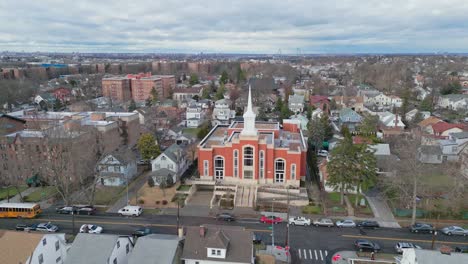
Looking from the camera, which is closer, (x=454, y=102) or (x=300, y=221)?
(x=300, y=221)

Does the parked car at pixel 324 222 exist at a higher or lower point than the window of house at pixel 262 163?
lower

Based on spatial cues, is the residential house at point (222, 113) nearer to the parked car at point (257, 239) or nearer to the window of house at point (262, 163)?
the window of house at point (262, 163)

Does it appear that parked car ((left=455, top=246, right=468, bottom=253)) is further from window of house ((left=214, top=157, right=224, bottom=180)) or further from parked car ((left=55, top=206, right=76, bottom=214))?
parked car ((left=55, top=206, right=76, bottom=214))

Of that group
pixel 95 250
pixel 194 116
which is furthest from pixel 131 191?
pixel 194 116

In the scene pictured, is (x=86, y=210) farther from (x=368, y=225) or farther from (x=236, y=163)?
(x=368, y=225)

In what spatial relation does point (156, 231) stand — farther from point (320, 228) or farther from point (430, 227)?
point (430, 227)

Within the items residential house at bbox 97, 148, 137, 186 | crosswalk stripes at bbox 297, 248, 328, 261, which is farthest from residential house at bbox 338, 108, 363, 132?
crosswalk stripes at bbox 297, 248, 328, 261

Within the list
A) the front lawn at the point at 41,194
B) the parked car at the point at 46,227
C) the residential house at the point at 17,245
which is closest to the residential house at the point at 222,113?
the front lawn at the point at 41,194
